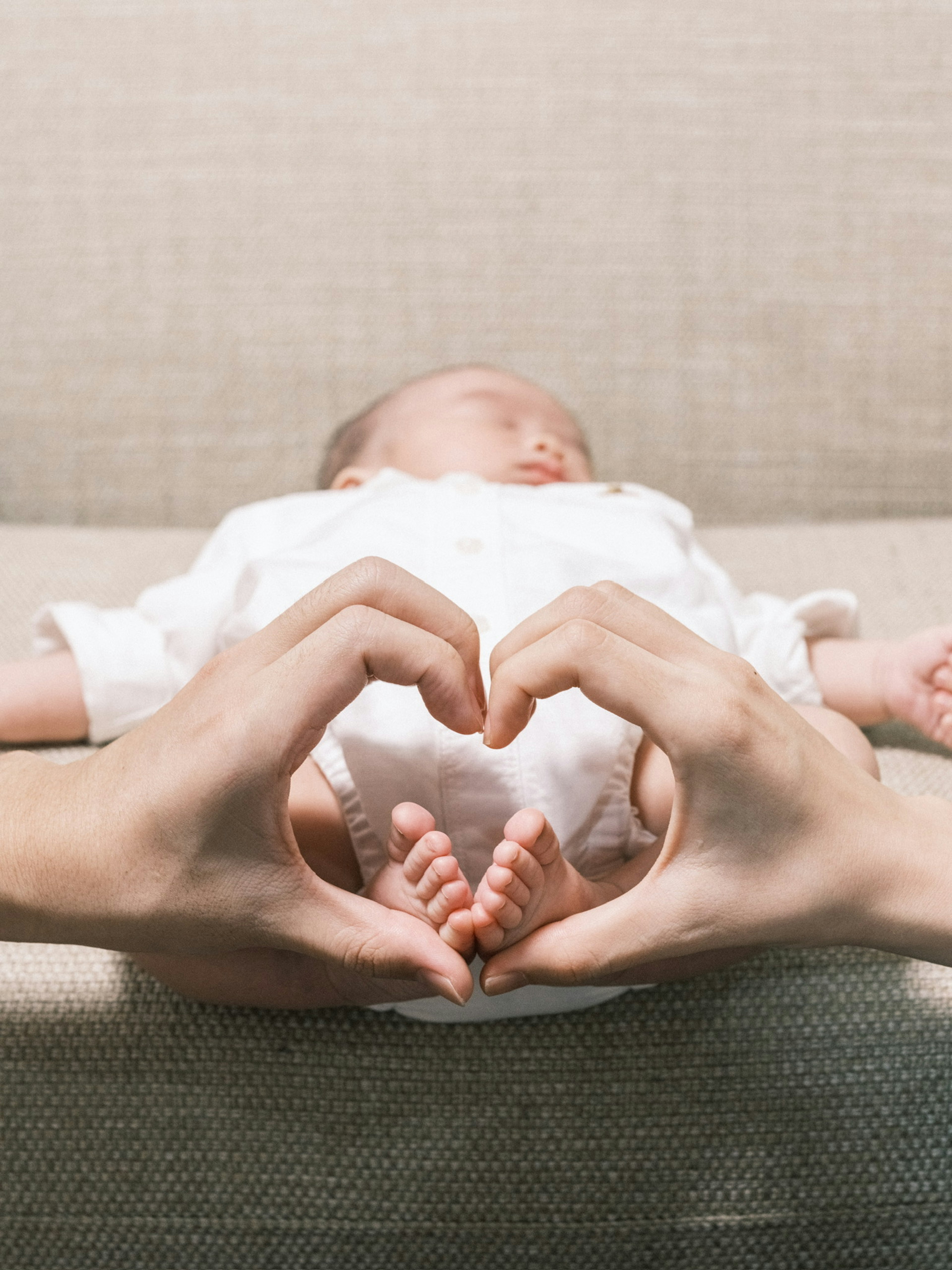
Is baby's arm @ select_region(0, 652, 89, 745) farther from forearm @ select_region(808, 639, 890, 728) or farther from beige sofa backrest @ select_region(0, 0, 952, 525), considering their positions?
forearm @ select_region(808, 639, 890, 728)

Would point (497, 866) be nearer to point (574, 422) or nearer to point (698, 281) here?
point (574, 422)

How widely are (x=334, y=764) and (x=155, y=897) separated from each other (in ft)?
0.57

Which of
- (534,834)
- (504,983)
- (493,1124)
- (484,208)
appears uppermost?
(484,208)

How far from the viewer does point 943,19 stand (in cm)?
135

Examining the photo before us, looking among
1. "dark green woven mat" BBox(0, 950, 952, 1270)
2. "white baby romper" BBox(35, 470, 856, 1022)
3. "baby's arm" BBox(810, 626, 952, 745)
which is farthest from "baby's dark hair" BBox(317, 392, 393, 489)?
"dark green woven mat" BBox(0, 950, 952, 1270)

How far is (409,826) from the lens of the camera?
610mm

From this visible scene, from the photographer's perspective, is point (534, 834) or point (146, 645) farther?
point (146, 645)

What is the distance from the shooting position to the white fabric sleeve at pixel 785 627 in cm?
98

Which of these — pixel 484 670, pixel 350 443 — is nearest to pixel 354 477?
pixel 350 443

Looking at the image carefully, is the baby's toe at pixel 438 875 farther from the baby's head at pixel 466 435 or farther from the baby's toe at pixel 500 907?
the baby's head at pixel 466 435

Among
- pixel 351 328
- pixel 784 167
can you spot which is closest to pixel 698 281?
pixel 784 167

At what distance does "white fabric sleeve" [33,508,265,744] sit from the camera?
36.6 inches

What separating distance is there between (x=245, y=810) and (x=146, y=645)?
0.42m

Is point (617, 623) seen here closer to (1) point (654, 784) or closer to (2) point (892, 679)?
(1) point (654, 784)
